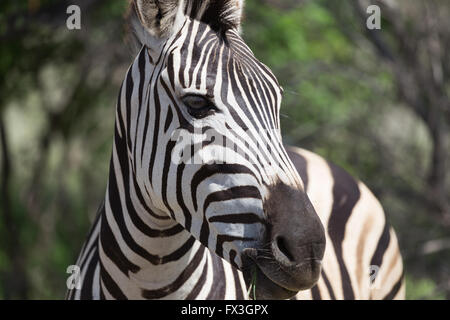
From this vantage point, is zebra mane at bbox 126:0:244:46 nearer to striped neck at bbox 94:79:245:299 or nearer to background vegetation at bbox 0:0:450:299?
striped neck at bbox 94:79:245:299


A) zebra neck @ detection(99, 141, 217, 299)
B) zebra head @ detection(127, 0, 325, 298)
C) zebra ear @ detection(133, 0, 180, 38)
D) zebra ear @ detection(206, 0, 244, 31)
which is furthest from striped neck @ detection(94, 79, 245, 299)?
zebra ear @ detection(206, 0, 244, 31)

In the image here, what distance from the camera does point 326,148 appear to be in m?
8.23

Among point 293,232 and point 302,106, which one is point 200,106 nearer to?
point 293,232

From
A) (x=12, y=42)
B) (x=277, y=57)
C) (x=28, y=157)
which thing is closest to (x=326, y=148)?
(x=277, y=57)

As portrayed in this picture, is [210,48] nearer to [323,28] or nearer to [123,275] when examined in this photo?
[123,275]

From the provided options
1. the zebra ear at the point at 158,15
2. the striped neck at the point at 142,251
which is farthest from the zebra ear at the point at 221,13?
the striped neck at the point at 142,251

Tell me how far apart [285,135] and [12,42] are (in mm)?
3274

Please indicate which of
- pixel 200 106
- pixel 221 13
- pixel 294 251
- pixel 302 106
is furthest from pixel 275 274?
pixel 302 106

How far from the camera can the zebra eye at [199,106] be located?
237cm

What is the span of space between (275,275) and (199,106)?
2.04 ft

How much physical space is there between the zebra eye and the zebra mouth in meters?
0.48

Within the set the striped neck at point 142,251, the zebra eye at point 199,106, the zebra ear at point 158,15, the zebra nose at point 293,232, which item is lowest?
the striped neck at point 142,251

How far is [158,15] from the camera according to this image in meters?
2.57

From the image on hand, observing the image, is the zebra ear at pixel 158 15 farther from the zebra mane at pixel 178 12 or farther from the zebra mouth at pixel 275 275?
the zebra mouth at pixel 275 275
